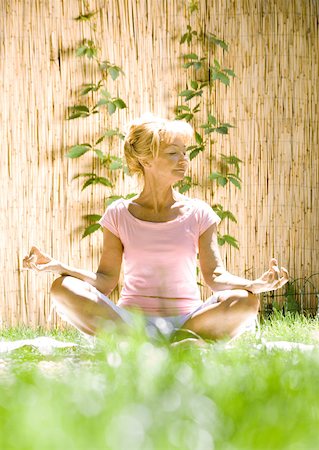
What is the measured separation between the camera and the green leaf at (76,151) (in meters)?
4.52

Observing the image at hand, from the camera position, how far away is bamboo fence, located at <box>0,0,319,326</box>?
14.9ft

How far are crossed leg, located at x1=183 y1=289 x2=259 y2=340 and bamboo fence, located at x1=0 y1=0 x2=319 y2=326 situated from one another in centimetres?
148

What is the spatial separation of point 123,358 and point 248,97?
11.8 feet

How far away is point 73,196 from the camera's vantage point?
4605 millimetres

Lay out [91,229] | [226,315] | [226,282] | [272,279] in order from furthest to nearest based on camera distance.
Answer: [91,229] < [226,282] < [226,315] < [272,279]

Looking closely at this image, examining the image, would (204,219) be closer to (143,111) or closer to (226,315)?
(226,315)

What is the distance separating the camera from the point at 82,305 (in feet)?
10.5

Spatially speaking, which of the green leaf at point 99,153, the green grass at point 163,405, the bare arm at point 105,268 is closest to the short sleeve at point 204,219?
the bare arm at point 105,268

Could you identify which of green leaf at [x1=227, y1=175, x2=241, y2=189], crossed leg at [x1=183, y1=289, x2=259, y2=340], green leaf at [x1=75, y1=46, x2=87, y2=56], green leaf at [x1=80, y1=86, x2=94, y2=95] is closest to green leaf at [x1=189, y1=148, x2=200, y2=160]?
green leaf at [x1=227, y1=175, x2=241, y2=189]

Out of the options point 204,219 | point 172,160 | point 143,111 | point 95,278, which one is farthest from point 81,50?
point 95,278

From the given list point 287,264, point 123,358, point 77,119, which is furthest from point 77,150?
point 123,358

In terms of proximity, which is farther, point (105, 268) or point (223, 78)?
point (223, 78)

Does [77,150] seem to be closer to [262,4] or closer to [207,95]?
[207,95]

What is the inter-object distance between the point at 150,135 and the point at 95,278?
653 millimetres
